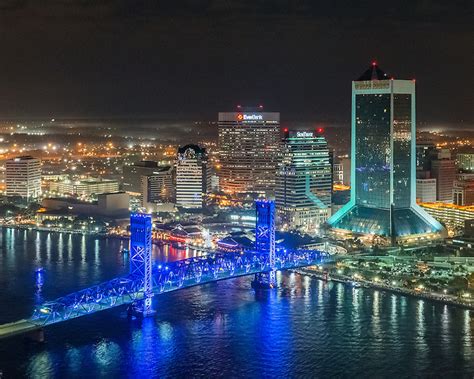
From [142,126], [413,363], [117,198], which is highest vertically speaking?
[142,126]

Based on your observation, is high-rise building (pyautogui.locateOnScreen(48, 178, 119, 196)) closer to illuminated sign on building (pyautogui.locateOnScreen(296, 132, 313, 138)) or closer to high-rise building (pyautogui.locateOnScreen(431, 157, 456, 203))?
illuminated sign on building (pyautogui.locateOnScreen(296, 132, 313, 138))

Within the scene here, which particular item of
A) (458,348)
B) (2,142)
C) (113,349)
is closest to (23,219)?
(113,349)

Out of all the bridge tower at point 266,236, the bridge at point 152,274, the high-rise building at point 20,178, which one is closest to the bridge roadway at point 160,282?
the bridge at point 152,274

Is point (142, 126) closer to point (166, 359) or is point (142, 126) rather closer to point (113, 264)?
point (113, 264)

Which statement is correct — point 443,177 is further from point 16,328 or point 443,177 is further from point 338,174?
point 16,328

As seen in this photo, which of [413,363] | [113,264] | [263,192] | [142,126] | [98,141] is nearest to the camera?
[413,363]

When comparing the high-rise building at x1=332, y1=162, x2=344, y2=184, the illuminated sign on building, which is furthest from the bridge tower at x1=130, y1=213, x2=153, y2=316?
the high-rise building at x1=332, y1=162, x2=344, y2=184

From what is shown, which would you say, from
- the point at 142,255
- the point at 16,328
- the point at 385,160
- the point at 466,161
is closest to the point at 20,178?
the point at 385,160
